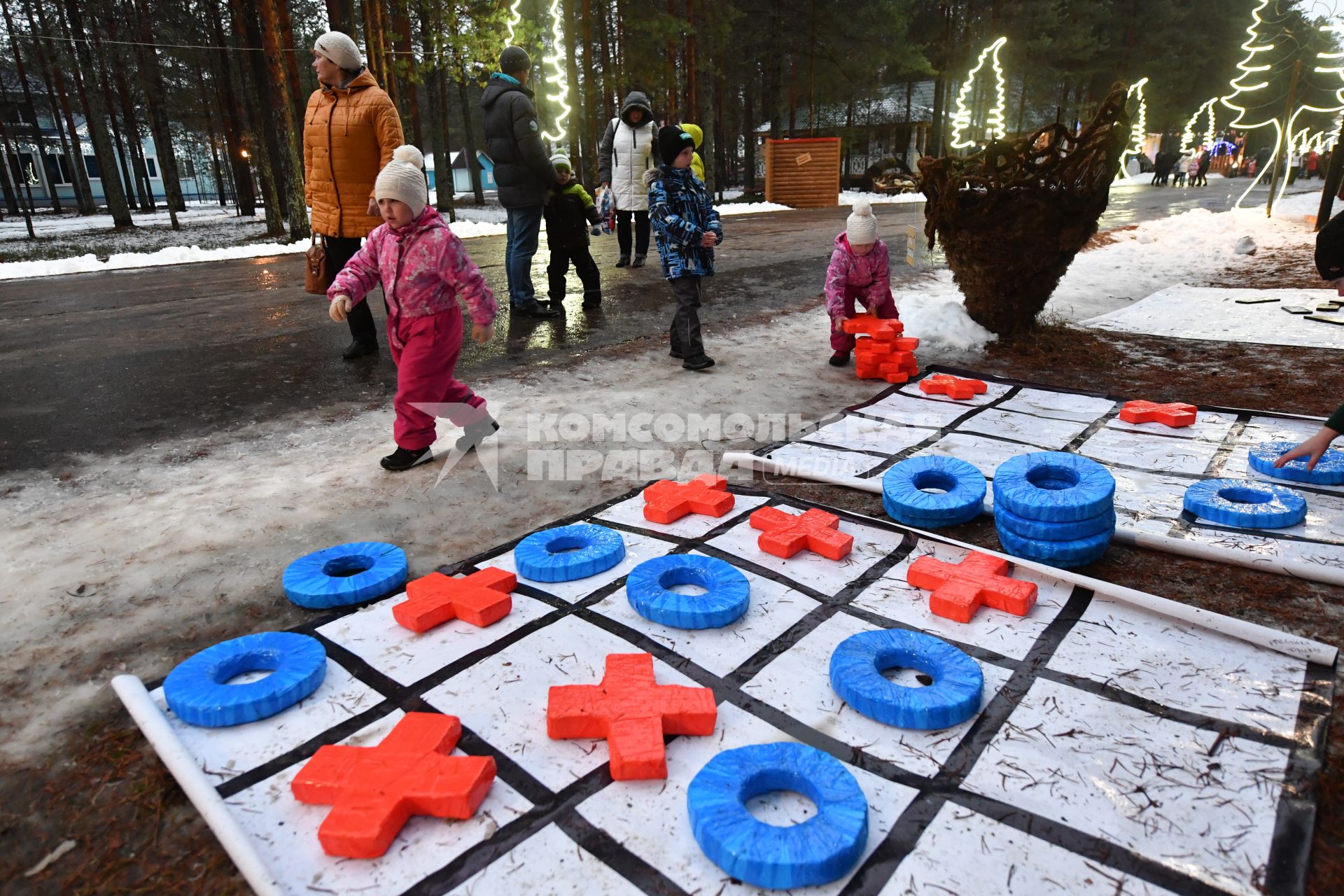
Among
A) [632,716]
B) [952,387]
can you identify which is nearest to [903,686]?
[632,716]

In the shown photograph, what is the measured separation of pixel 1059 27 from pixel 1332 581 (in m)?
38.9

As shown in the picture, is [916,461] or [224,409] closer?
[916,461]

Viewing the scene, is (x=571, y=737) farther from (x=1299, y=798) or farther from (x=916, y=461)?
(x=916, y=461)

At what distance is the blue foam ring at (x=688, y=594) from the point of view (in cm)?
230

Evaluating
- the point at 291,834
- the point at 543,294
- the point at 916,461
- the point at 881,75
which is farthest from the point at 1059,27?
the point at 291,834

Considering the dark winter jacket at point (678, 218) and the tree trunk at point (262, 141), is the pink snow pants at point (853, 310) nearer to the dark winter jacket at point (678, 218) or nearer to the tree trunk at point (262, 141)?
the dark winter jacket at point (678, 218)

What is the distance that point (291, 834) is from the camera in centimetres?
161

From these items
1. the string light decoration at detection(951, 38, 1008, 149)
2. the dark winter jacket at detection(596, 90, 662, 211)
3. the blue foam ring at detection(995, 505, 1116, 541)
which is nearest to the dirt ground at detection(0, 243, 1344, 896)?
the blue foam ring at detection(995, 505, 1116, 541)

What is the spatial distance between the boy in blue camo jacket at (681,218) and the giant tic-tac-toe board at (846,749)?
285 cm

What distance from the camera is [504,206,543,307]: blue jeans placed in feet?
21.6

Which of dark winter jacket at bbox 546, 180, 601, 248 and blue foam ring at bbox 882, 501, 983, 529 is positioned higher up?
dark winter jacket at bbox 546, 180, 601, 248

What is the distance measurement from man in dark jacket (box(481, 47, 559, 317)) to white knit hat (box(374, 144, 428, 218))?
9.30 feet

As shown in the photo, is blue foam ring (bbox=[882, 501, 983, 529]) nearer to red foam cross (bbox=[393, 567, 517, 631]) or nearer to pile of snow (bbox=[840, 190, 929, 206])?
red foam cross (bbox=[393, 567, 517, 631])

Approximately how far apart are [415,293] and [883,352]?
295cm
